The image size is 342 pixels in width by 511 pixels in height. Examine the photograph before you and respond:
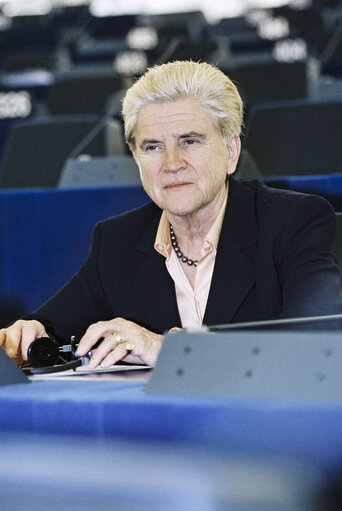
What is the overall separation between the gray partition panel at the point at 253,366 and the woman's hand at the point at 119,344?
47 centimetres

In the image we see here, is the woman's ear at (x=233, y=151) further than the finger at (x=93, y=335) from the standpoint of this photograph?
Yes

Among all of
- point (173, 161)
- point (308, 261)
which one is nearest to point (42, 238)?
point (173, 161)

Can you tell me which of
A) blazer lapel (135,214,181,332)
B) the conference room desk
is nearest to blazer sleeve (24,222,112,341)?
blazer lapel (135,214,181,332)

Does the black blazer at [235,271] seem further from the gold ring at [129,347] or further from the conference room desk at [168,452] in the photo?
the conference room desk at [168,452]

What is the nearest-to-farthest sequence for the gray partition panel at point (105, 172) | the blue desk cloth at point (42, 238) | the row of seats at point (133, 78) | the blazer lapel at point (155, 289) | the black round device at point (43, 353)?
1. the black round device at point (43, 353)
2. the blazer lapel at point (155, 289)
3. the blue desk cloth at point (42, 238)
4. the gray partition panel at point (105, 172)
5. the row of seats at point (133, 78)

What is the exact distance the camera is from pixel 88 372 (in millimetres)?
1235

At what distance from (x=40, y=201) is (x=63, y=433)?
5.85 ft

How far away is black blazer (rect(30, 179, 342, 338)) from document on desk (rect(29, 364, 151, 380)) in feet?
1.22

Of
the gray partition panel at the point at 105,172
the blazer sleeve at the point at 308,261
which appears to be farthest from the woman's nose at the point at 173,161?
the gray partition panel at the point at 105,172

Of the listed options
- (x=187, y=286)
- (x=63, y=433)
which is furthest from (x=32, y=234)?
(x=63, y=433)

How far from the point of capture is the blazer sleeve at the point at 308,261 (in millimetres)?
1551

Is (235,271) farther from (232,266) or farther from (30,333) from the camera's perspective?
(30,333)

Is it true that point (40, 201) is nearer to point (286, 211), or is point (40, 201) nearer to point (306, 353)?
point (286, 211)

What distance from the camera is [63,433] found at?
0.84 metres
